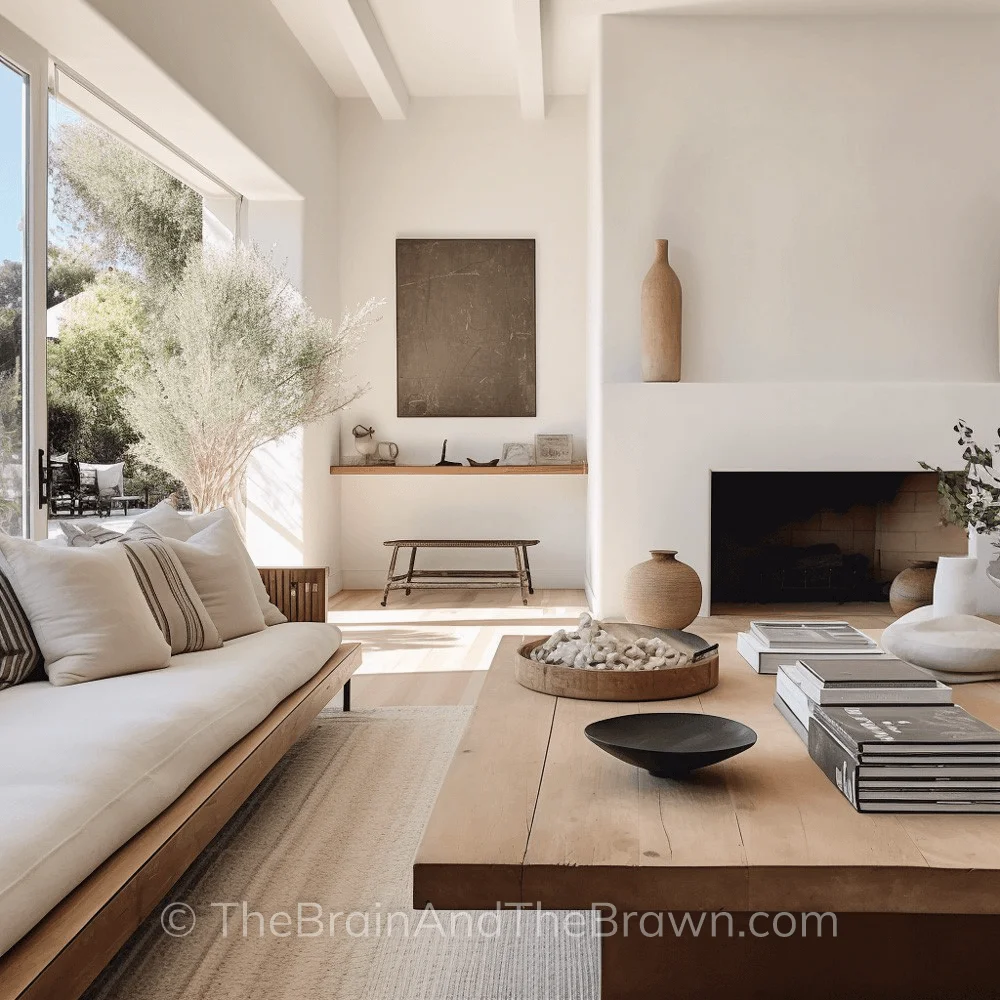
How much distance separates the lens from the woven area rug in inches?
74.4

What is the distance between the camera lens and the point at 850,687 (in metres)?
1.87

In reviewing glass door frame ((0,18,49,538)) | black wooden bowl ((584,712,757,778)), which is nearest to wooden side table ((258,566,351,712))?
glass door frame ((0,18,49,538))

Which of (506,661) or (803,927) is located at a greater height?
(506,661)

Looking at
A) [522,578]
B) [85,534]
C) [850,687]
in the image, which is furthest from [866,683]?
[522,578]

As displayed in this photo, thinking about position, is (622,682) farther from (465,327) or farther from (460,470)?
(465,327)

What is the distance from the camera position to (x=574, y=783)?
1646 millimetres

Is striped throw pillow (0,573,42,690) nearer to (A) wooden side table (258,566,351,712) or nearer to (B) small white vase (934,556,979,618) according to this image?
(A) wooden side table (258,566,351,712)

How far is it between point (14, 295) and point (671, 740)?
304 centimetres

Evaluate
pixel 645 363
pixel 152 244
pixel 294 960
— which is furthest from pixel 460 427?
pixel 294 960

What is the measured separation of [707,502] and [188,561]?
3.15m

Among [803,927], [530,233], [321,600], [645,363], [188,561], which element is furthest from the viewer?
[530,233]

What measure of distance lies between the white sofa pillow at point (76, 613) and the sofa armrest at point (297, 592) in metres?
1.06

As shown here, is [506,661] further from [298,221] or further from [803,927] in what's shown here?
[298,221]

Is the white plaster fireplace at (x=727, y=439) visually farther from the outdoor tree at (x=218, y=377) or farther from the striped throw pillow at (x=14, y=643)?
the striped throw pillow at (x=14, y=643)
